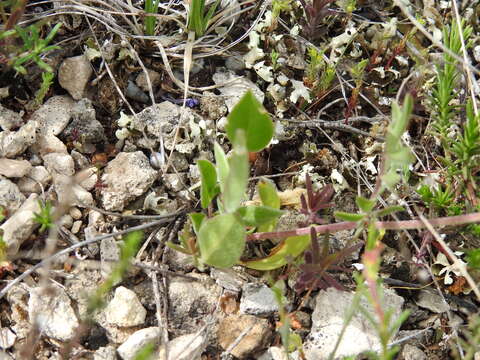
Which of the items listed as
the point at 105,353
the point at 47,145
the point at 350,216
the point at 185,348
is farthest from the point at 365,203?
the point at 47,145

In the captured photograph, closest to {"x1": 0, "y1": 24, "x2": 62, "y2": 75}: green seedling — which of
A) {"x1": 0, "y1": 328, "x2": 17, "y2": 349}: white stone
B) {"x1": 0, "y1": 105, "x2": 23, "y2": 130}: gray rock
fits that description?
{"x1": 0, "y1": 105, "x2": 23, "y2": 130}: gray rock

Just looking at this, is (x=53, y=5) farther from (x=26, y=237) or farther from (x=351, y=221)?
(x=351, y=221)

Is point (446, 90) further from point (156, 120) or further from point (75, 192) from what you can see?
point (75, 192)

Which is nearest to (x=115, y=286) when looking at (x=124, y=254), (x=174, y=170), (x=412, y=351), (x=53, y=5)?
(x=174, y=170)

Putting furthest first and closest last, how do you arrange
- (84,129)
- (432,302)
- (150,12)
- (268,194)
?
1. (150,12)
2. (84,129)
3. (432,302)
4. (268,194)

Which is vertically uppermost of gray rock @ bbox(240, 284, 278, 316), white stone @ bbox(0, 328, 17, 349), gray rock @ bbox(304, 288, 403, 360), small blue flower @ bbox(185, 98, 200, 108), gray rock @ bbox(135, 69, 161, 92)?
gray rock @ bbox(135, 69, 161, 92)

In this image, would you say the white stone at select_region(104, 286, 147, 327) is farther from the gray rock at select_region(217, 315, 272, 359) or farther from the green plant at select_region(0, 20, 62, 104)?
the green plant at select_region(0, 20, 62, 104)

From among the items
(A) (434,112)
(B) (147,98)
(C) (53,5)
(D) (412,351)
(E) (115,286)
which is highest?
(C) (53,5)
